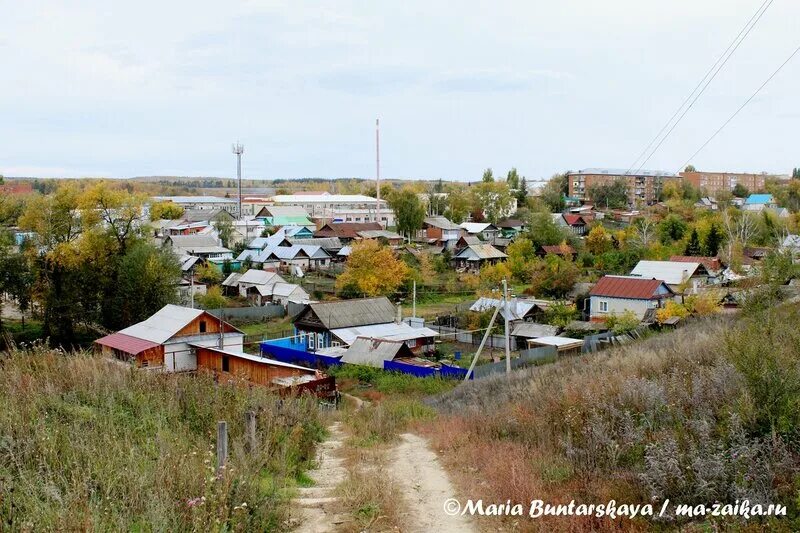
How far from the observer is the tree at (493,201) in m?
64.1

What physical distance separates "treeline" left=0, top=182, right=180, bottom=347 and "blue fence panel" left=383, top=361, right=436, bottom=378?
35.7ft

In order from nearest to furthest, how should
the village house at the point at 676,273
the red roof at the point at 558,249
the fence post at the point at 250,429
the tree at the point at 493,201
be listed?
the fence post at the point at 250,429
the village house at the point at 676,273
the red roof at the point at 558,249
the tree at the point at 493,201

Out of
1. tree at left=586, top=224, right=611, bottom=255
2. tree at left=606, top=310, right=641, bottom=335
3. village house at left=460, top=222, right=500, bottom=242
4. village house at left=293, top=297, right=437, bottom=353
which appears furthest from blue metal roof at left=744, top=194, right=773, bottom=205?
village house at left=293, top=297, right=437, bottom=353

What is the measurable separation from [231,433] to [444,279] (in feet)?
110

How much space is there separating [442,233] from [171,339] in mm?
35529

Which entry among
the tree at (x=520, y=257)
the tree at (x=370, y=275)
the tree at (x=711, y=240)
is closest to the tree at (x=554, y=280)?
the tree at (x=520, y=257)

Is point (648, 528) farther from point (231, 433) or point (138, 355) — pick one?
point (138, 355)

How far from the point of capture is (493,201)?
216 ft

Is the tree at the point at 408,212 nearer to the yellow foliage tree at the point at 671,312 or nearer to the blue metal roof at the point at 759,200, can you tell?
the yellow foliage tree at the point at 671,312

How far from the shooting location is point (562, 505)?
17.9 ft

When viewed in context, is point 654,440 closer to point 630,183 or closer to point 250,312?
point 250,312

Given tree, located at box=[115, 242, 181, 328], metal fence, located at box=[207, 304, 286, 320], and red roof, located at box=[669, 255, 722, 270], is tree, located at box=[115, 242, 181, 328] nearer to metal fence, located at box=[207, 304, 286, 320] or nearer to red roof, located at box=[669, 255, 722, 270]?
metal fence, located at box=[207, 304, 286, 320]

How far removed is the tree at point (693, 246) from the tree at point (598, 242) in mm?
4674

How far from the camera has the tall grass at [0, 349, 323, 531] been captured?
4527mm
